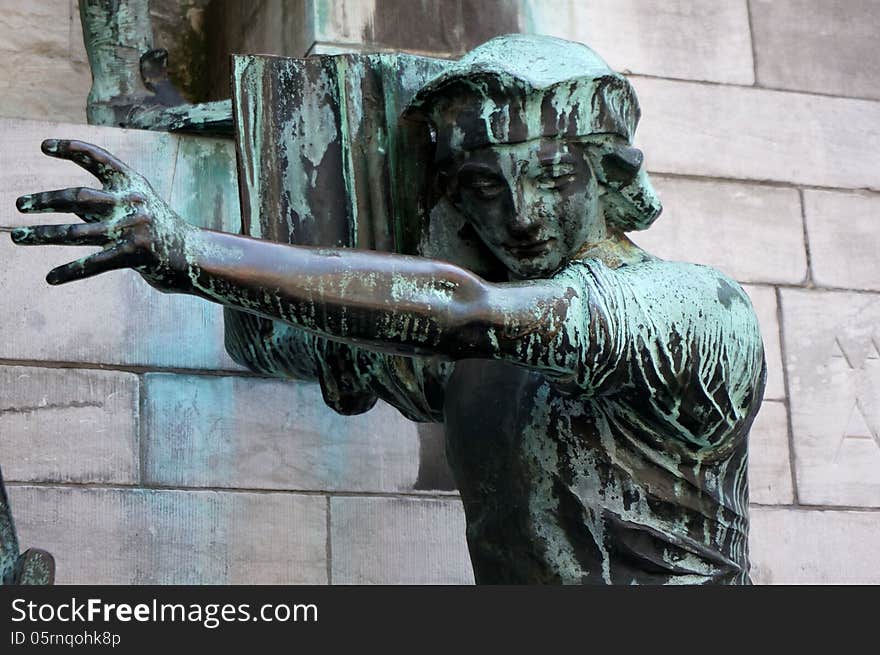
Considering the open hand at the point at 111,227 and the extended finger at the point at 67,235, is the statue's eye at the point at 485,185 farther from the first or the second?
the extended finger at the point at 67,235

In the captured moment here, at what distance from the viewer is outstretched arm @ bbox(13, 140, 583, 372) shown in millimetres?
3547

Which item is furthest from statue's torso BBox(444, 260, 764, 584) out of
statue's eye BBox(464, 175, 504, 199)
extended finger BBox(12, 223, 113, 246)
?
extended finger BBox(12, 223, 113, 246)

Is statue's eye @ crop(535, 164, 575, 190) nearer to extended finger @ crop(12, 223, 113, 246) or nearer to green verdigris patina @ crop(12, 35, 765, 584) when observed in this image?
green verdigris patina @ crop(12, 35, 765, 584)

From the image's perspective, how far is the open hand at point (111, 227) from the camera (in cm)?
352

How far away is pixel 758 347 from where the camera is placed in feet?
13.3

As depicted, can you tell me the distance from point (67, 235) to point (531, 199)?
0.98 meters

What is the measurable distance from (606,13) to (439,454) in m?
1.41

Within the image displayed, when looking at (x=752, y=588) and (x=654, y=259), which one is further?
(x=654, y=259)

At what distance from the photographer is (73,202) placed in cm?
353

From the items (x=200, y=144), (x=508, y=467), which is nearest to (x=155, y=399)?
(x=200, y=144)

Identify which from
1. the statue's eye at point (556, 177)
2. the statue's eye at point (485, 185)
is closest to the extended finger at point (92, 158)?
the statue's eye at point (485, 185)

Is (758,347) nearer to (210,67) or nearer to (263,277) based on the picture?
(263,277)

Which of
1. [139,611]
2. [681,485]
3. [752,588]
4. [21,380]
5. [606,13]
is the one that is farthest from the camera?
[606,13]

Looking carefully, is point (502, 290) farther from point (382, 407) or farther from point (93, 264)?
point (382, 407)
